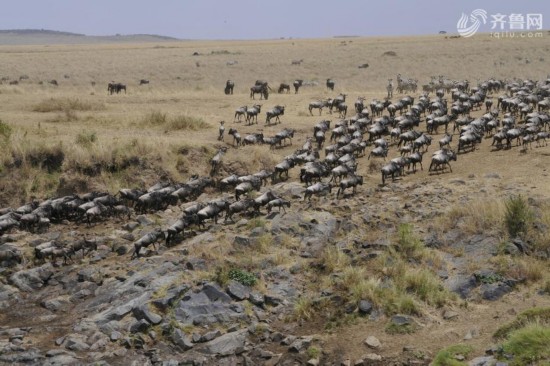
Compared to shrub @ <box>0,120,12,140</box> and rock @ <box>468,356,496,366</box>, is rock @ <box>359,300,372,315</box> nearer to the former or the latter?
rock @ <box>468,356,496,366</box>

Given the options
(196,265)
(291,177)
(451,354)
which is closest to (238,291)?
(196,265)

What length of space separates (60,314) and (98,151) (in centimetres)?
937

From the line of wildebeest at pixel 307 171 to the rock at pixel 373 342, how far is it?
7015mm

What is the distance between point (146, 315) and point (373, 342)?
4624mm

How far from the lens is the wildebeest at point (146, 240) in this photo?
1638cm

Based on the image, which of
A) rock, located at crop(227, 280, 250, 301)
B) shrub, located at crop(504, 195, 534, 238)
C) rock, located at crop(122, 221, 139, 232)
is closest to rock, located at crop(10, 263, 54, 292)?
rock, located at crop(122, 221, 139, 232)

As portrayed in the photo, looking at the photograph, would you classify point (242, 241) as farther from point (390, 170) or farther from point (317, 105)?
point (317, 105)

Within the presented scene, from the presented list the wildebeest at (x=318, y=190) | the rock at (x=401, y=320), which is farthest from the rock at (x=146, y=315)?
the wildebeest at (x=318, y=190)

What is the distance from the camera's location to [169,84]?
→ 51.4 metres

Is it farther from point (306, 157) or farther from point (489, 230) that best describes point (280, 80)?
point (489, 230)

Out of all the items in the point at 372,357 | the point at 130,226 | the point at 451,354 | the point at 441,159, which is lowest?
the point at 372,357

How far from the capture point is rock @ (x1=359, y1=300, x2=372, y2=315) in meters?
12.8

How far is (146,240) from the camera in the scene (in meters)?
16.6

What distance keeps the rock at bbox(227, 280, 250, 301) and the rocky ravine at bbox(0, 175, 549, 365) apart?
3 cm
